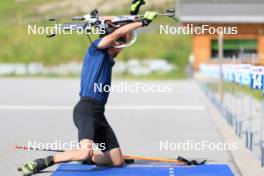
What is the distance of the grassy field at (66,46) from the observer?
150 feet

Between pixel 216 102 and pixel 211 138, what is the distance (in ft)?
23.7

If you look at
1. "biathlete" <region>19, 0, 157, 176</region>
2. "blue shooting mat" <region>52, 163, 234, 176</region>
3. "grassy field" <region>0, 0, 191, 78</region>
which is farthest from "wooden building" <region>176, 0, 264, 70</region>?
"biathlete" <region>19, 0, 157, 176</region>

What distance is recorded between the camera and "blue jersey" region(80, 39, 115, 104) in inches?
316

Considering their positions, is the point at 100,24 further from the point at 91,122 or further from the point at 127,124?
the point at 127,124

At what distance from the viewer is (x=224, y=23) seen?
40656mm

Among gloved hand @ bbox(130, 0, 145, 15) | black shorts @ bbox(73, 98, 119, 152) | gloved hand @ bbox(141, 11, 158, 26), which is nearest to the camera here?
gloved hand @ bbox(141, 11, 158, 26)

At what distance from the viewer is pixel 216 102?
18.9 meters

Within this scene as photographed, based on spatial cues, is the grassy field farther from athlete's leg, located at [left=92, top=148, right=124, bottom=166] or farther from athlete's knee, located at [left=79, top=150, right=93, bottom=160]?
athlete's knee, located at [left=79, top=150, right=93, bottom=160]

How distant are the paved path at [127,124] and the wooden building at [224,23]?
18.6m

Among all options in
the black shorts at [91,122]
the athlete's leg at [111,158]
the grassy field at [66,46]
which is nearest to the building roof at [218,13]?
the grassy field at [66,46]

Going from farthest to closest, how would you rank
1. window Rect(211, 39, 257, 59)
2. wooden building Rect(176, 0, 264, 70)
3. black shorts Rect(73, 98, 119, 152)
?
window Rect(211, 39, 257, 59), wooden building Rect(176, 0, 264, 70), black shorts Rect(73, 98, 119, 152)

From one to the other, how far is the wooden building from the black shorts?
103 ft

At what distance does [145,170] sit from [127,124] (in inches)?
226

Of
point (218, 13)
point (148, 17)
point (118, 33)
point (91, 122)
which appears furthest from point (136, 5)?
point (218, 13)
